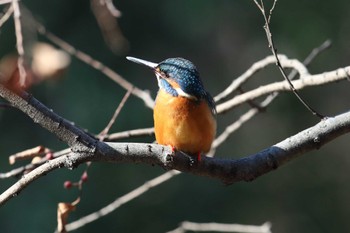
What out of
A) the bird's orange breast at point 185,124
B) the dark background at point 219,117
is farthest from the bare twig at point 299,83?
the dark background at point 219,117

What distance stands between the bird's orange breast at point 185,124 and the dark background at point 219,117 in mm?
3093

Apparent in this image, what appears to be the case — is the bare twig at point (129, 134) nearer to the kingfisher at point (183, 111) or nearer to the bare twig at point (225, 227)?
the kingfisher at point (183, 111)

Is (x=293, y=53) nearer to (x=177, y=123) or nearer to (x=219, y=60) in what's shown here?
(x=219, y=60)

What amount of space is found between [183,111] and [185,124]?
42 millimetres

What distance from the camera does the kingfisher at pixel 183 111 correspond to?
2004 mm

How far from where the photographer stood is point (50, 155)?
2129 mm

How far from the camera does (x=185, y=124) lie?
2037 millimetres

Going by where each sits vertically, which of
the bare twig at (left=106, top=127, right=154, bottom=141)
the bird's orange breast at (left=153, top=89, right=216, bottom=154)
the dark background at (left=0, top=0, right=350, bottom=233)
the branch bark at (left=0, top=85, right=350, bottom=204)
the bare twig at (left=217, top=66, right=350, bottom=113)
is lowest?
the branch bark at (left=0, top=85, right=350, bottom=204)

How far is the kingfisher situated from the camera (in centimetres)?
200

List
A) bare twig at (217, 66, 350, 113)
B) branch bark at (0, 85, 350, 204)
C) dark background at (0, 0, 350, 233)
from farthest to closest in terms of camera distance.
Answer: dark background at (0, 0, 350, 233), bare twig at (217, 66, 350, 113), branch bark at (0, 85, 350, 204)

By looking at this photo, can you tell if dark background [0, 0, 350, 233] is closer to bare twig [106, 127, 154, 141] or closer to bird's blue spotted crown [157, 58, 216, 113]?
bare twig [106, 127, 154, 141]

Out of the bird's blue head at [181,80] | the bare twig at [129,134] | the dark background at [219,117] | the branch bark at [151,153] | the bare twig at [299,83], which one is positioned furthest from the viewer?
the dark background at [219,117]

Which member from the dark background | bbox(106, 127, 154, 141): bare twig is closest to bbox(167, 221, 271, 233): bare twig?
bbox(106, 127, 154, 141): bare twig

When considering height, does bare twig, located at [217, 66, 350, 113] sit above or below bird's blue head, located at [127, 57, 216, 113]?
above
